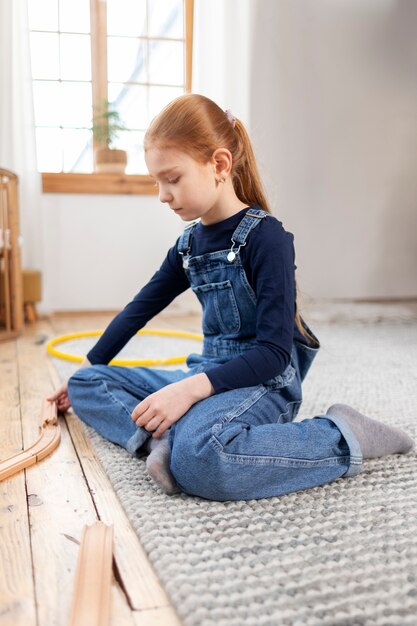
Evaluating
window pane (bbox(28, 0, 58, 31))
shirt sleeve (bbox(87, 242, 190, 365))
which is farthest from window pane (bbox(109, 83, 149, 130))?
shirt sleeve (bbox(87, 242, 190, 365))

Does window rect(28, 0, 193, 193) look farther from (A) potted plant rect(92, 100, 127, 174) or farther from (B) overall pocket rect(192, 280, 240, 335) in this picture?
(B) overall pocket rect(192, 280, 240, 335)

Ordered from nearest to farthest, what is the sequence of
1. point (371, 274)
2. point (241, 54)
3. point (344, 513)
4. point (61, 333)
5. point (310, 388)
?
point (344, 513) < point (310, 388) < point (61, 333) < point (241, 54) < point (371, 274)

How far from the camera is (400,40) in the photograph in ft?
8.39

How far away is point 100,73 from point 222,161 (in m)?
2.17

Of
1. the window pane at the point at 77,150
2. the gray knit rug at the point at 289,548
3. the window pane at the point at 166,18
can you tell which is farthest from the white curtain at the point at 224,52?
the gray knit rug at the point at 289,548

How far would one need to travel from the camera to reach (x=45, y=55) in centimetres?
281

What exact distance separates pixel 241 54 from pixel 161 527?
2.16 meters

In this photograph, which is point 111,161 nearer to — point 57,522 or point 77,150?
point 77,150

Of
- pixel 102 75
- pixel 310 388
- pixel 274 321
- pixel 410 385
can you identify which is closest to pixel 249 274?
pixel 274 321

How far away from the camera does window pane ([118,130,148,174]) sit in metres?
2.95

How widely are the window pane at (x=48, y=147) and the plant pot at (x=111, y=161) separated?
0.65 ft

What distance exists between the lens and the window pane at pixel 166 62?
2.95 metres

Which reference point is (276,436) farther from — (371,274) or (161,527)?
(371,274)

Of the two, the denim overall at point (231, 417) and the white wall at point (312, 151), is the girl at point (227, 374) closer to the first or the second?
the denim overall at point (231, 417)
